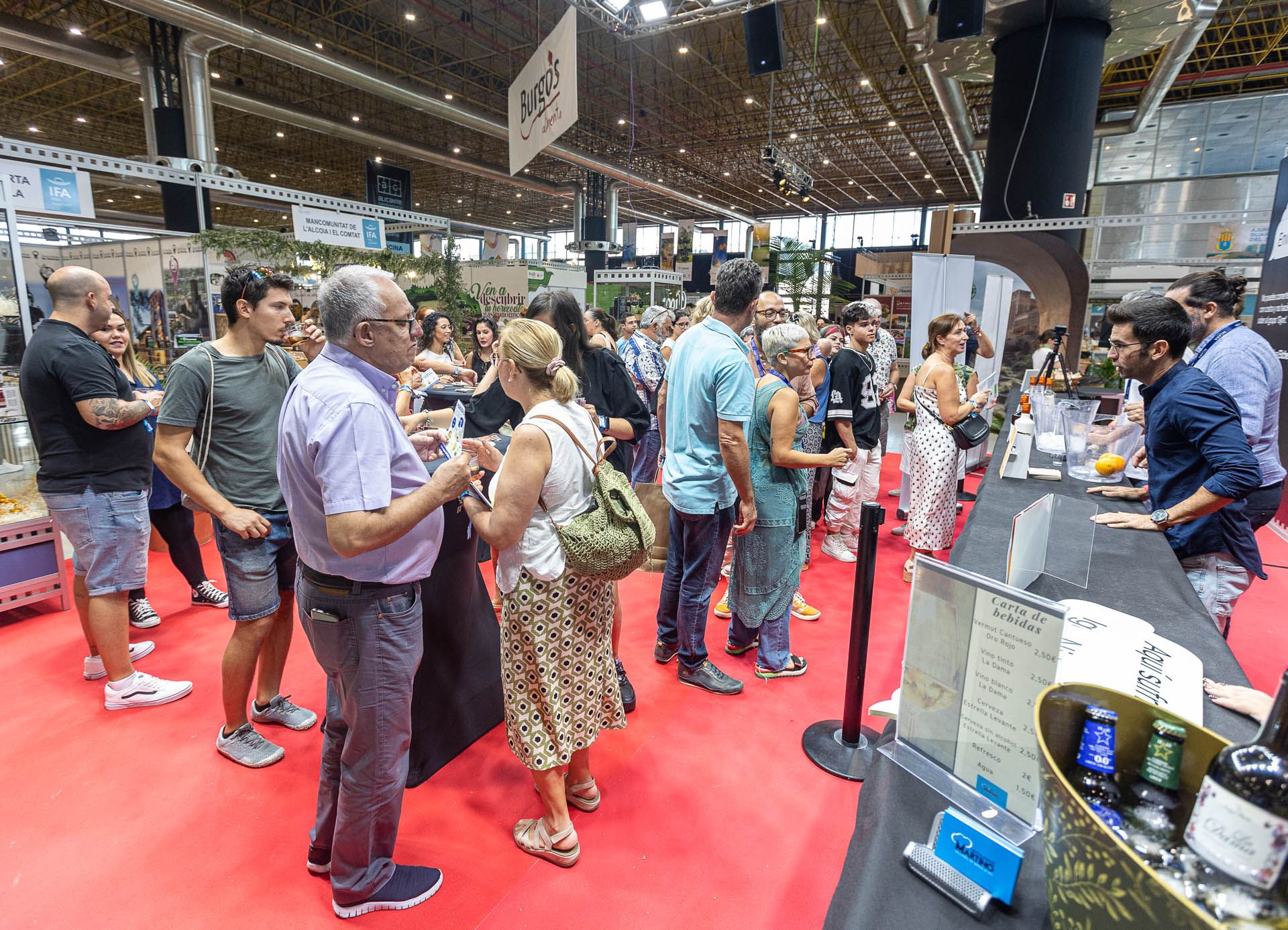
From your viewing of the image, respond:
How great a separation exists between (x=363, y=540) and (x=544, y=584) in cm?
53

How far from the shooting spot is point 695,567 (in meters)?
2.59

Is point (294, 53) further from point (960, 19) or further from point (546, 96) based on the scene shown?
point (960, 19)

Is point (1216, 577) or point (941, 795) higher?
point (941, 795)

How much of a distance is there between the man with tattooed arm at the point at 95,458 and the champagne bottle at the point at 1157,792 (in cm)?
310

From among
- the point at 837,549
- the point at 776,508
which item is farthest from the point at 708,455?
the point at 837,549

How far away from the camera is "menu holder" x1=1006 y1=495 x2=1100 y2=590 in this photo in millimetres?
1471

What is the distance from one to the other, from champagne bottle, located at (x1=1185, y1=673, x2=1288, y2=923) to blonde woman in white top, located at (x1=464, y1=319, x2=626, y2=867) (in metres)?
1.32

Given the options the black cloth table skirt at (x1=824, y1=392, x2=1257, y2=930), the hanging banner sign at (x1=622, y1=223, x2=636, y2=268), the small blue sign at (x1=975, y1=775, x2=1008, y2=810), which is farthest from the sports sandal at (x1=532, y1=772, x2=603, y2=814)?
the hanging banner sign at (x1=622, y1=223, x2=636, y2=268)

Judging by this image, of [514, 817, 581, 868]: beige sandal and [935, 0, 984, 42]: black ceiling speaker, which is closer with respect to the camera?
[514, 817, 581, 868]: beige sandal

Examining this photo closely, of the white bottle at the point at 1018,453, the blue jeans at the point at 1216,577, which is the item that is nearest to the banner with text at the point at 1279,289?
the white bottle at the point at 1018,453

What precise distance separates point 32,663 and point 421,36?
12.2 m

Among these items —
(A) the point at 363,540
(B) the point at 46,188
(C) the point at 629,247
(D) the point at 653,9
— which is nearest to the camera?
(A) the point at 363,540

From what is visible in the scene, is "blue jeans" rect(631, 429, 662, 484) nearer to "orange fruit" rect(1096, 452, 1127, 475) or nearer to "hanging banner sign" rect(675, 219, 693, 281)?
"orange fruit" rect(1096, 452, 1127, 475)

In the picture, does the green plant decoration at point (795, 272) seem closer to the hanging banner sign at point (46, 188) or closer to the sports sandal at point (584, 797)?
the hanging banner sign at point (46, 188)
